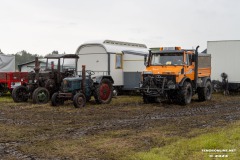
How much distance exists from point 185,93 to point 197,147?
7793 mm

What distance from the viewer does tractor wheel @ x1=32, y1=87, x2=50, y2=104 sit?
14.6 metres

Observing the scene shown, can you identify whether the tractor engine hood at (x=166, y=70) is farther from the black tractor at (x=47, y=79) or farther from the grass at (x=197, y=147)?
the grass at (x=197, y=147)

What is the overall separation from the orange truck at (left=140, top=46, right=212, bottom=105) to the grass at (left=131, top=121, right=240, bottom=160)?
6200mm

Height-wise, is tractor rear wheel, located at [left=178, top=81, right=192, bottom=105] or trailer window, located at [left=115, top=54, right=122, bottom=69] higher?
trailer window, located at [left=115, top=54, right=122, bottom=69]

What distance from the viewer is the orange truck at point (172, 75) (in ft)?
47.4

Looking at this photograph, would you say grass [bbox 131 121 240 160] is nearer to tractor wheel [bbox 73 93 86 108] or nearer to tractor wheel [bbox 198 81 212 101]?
tractor wheel [bbox 73 93 86 108]

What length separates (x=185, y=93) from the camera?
14.6m

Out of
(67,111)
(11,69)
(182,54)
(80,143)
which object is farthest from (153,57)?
(11,69)

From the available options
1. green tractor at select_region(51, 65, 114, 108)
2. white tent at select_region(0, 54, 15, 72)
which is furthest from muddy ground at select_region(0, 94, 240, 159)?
white tent at select_region(0, 54, 15, 72)

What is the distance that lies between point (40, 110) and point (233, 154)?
814 centimetres

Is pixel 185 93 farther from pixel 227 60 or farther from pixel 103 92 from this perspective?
pixel 227 60

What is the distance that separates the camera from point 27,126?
972 cm

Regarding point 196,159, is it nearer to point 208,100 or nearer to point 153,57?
point 153,57

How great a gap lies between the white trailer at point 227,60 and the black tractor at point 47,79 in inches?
335
